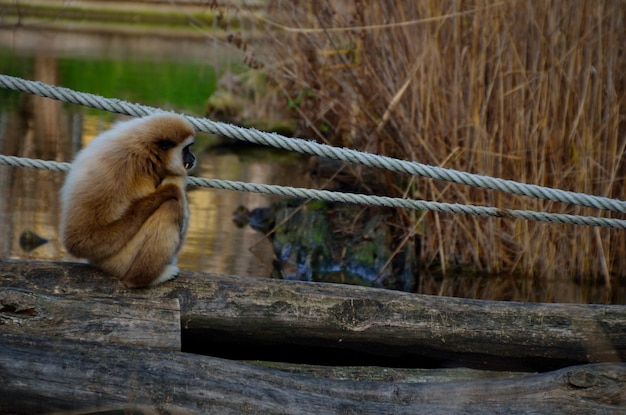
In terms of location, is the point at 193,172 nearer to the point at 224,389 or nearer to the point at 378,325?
the point at 378,325

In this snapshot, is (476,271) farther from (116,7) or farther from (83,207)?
(116,7)

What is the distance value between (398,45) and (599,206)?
352 centimetres

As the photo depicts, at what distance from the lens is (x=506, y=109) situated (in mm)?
7152

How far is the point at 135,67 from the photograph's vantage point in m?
22.4

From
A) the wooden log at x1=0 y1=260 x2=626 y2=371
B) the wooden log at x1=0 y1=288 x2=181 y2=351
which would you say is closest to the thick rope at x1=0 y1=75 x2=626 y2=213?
the wooden log at x1=0 y1=260 x2=626 y2=371

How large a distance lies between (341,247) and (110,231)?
15.1ft

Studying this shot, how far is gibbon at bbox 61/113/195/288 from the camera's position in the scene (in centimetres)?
365

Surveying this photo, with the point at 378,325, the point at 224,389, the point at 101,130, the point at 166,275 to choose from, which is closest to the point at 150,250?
the point at 166,275

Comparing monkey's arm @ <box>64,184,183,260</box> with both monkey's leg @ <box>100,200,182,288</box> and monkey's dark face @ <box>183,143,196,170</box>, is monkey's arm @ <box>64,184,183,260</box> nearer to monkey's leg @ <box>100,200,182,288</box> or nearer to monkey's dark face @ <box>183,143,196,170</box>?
monkey's leg @ <box>100,200,182,288</box>

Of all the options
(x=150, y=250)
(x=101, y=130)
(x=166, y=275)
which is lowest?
(x=166, y=275)

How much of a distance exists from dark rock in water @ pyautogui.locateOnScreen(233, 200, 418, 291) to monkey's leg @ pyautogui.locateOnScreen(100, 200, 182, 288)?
377cm

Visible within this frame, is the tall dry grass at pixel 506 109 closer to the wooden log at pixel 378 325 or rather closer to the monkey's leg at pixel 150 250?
the wooden log at pixel 378 325

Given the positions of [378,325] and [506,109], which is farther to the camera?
[506,109]

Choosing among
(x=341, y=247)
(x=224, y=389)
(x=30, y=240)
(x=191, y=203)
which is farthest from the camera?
(x=191, y=203)
